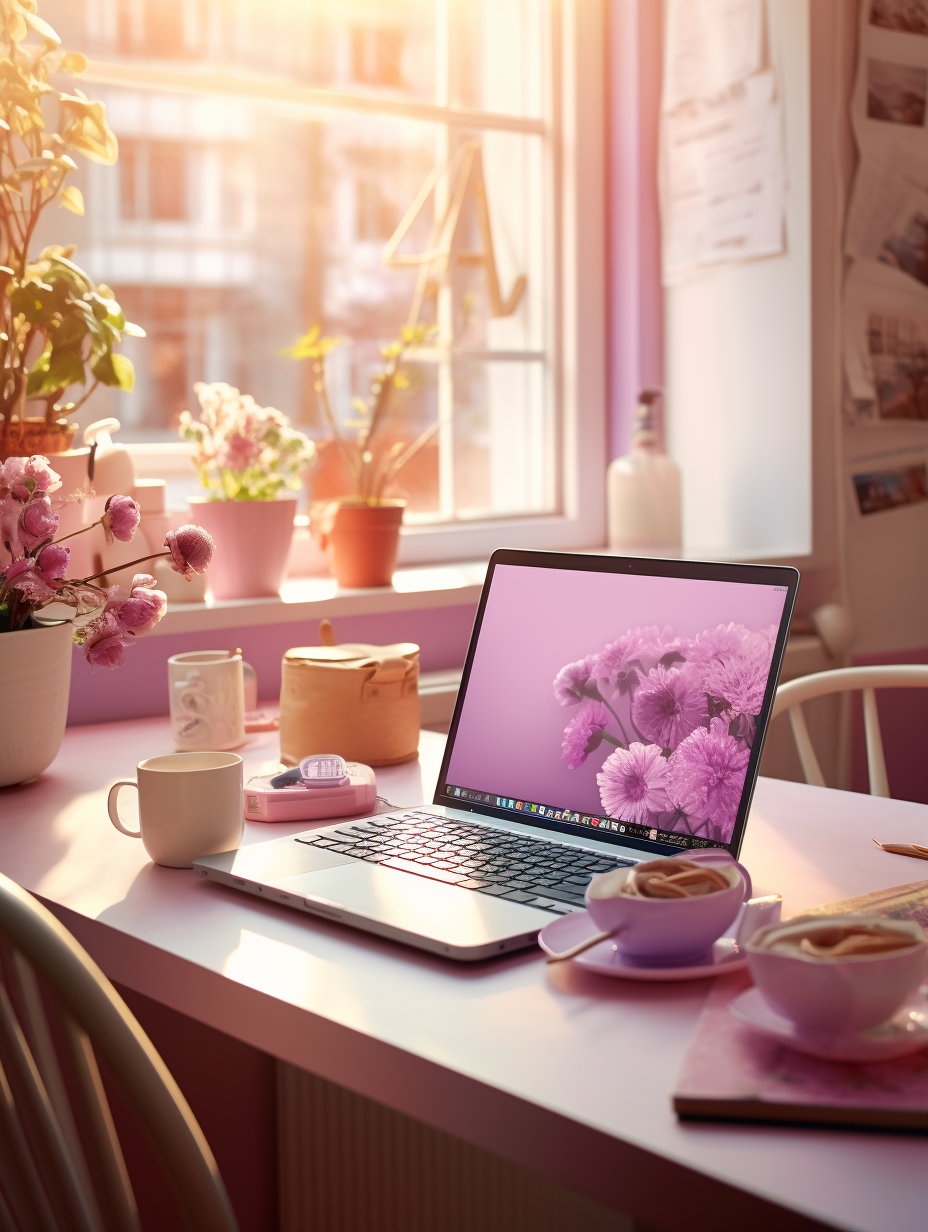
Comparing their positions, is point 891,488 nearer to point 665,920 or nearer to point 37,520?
point 37,520

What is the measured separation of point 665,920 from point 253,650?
1.12 m

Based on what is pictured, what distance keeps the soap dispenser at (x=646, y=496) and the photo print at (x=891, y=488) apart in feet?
1.13

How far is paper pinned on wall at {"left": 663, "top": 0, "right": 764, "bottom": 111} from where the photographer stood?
2.17 meters

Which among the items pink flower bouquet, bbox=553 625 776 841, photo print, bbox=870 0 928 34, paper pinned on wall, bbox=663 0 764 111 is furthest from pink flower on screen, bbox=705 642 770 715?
photo print, bbox=870 0 928 34

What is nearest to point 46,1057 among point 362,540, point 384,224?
point 362,540

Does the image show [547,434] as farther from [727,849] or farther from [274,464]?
[727,849]

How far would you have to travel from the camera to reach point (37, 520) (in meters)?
1.16

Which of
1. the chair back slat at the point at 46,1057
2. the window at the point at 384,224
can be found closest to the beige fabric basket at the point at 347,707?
the chair back slat at the point at 46,1057

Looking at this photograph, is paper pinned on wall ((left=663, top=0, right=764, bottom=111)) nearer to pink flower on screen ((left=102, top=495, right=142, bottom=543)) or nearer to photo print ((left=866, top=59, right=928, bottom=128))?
photo print ((left=866, top=59, right=928, bottom=128))

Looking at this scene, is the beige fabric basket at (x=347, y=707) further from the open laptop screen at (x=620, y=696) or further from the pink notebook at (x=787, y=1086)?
the pink notebook at (x=787, y=1086)

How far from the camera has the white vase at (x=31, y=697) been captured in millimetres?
1235

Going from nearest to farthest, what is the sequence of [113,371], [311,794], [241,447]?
[311,794], [113,371], [241,447]

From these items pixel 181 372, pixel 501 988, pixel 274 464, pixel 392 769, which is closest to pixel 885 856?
pixel 501 988

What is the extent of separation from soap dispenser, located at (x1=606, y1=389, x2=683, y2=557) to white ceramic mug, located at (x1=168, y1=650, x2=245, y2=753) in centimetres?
93
